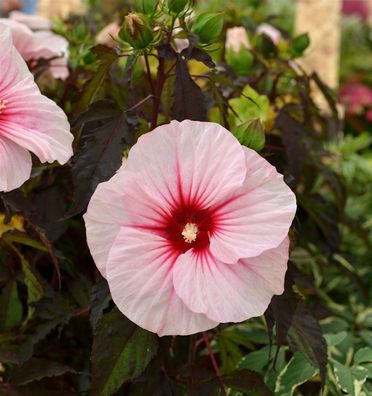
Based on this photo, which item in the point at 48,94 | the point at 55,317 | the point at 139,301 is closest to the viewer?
the point at 139,301

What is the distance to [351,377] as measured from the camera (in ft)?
1.93

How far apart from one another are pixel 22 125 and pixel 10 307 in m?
→ 0.19

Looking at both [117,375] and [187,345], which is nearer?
[117,375]

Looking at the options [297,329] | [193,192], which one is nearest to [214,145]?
[193,192]

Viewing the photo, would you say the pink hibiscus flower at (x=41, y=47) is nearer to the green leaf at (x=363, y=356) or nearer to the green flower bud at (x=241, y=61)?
the green flower bud at (x=241, y=61)

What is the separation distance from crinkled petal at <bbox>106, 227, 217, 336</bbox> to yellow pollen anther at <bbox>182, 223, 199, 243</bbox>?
0.03 m

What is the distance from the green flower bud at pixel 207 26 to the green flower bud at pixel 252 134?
3.0 inches

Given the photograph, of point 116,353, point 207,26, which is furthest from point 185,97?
point 116,353

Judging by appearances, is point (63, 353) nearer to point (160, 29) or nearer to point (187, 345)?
point (187, 345)

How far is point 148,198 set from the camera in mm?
466

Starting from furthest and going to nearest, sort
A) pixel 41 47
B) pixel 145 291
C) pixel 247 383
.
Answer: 1. pixel 41 47
2. pixel 247 383
3. pixel 145 291

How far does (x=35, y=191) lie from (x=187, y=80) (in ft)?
0.62

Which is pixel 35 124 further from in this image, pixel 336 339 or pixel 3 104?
pixel 336 339

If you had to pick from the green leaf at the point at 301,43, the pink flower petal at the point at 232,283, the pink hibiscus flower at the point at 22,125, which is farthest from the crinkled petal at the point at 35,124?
the green leaf at the point at 301,43
